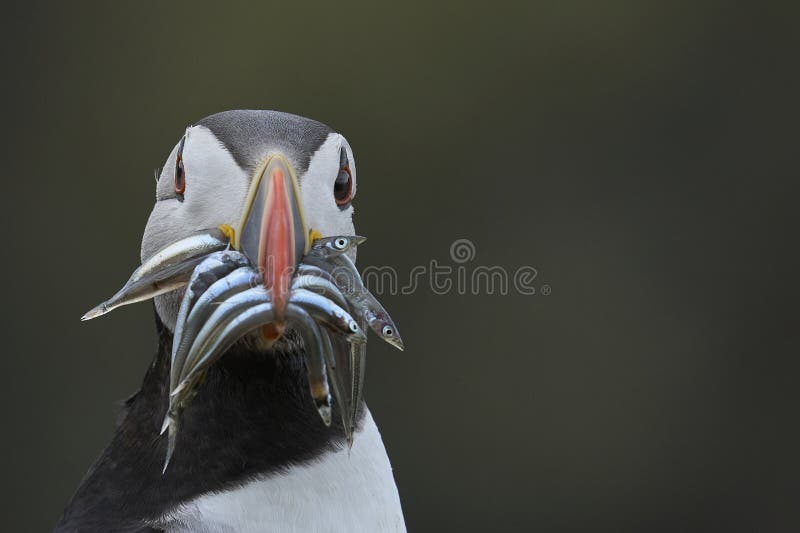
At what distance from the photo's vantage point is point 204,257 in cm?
155

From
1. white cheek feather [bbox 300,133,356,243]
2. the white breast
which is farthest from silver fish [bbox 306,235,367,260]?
the white breast

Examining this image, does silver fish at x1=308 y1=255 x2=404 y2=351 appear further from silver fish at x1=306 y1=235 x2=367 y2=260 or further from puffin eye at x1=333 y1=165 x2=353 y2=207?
puffin eye at x1=333 y1=165 x2=353 y2=207

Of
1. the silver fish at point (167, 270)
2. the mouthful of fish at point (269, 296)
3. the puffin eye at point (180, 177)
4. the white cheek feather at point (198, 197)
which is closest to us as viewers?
the mouthful of fish at point (269, 296)

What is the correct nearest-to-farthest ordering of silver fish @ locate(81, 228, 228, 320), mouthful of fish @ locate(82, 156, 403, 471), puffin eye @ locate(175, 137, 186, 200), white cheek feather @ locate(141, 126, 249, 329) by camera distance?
mouthful of fish @ locate(82, 156, 403, 471) < silver fish @ locate(81, 228, 228, 320) < white cheek feather @ locate(141, 126, 249, 329) < puffin eye @ locate(175, 137, 186, 200)

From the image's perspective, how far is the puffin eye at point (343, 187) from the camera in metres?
1.87

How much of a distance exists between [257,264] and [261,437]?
44cm

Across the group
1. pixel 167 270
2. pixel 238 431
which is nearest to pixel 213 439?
pixel 238 431

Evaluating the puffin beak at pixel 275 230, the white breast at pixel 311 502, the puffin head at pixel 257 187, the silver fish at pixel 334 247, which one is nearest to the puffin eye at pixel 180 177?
the puffin head at pixel 257 187

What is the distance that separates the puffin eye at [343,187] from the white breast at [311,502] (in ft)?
1.37

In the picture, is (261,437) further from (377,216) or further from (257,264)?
(377,216)

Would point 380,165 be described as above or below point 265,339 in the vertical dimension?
above

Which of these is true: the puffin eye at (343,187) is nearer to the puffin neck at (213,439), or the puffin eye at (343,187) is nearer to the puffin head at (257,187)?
the puffin head at (257,187)

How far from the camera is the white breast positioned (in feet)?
5.65

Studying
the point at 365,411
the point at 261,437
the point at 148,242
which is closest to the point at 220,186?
the point at 148,242
